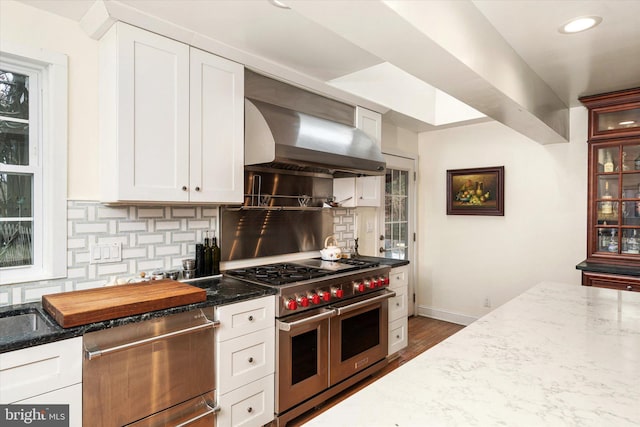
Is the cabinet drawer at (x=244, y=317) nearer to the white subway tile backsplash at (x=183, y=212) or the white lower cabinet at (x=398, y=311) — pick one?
the white subway tile backsplash at (x=183, y=212)

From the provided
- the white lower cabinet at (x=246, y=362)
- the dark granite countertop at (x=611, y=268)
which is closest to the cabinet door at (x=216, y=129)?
the white lower cabinet at (x=246, y=362)

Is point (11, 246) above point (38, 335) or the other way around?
above

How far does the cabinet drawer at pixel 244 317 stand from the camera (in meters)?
2.09

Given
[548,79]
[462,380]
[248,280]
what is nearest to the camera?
[462,380]

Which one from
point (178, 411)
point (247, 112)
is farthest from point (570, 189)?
point (178, 411)

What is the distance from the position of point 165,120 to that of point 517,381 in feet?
6.98

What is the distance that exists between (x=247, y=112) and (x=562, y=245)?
136 inches

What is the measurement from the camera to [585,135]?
369 centimetres

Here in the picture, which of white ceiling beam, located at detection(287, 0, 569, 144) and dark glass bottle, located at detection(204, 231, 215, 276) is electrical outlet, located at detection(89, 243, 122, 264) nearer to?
dark glass bottle, located at detection(204, 231, 215, 276)

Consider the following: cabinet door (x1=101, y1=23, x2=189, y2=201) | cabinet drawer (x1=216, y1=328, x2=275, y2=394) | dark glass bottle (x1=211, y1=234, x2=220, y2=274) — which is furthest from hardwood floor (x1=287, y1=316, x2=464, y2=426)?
cabinet door (x1=101, y1=23, x2=189, y2=201)

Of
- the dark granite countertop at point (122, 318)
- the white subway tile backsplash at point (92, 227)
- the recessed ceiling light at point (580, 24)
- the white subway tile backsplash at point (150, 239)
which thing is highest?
the recessed ceiling light at point (580, 24)

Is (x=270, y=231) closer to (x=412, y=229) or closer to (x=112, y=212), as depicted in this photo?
(x=112, y=212)

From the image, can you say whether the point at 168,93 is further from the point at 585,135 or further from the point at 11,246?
the point at 585,135

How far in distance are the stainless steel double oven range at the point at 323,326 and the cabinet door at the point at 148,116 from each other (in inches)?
35.0
